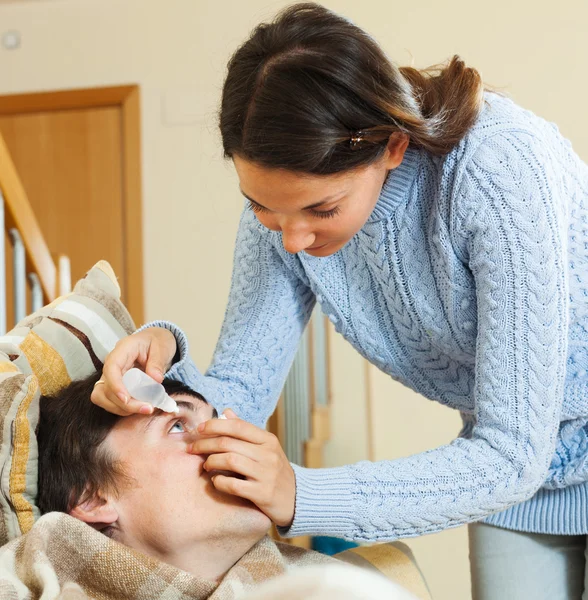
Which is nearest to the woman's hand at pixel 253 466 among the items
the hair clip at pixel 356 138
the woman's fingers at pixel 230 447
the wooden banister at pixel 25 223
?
the woman's fingers at pixel 230 447

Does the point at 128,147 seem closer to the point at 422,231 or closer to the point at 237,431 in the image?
the point at 422,231

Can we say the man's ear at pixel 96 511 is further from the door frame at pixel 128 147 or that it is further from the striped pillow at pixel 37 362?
the door frame at pixel 128 147

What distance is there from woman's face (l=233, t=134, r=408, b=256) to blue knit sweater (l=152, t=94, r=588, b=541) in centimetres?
9

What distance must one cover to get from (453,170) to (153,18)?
3.36m

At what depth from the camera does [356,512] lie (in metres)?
1.01

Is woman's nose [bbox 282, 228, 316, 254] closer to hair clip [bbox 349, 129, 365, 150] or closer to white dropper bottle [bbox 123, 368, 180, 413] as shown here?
hair clip [bbox 349, 129, 365, 150]

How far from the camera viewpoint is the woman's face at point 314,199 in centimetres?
101

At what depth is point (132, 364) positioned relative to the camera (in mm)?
1132

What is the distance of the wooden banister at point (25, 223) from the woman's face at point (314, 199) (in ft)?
3.79

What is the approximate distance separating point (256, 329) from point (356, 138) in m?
0.44

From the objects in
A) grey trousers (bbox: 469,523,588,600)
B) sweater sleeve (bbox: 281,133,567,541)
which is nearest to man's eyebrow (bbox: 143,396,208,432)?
sweater sleeve (bbox: 281,133,567,541)

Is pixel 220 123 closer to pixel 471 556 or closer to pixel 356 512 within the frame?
pixel 356 512

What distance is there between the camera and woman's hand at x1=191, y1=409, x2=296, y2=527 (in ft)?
3.10

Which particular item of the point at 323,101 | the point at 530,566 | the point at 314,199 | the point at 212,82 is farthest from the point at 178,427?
the point at 212,82
